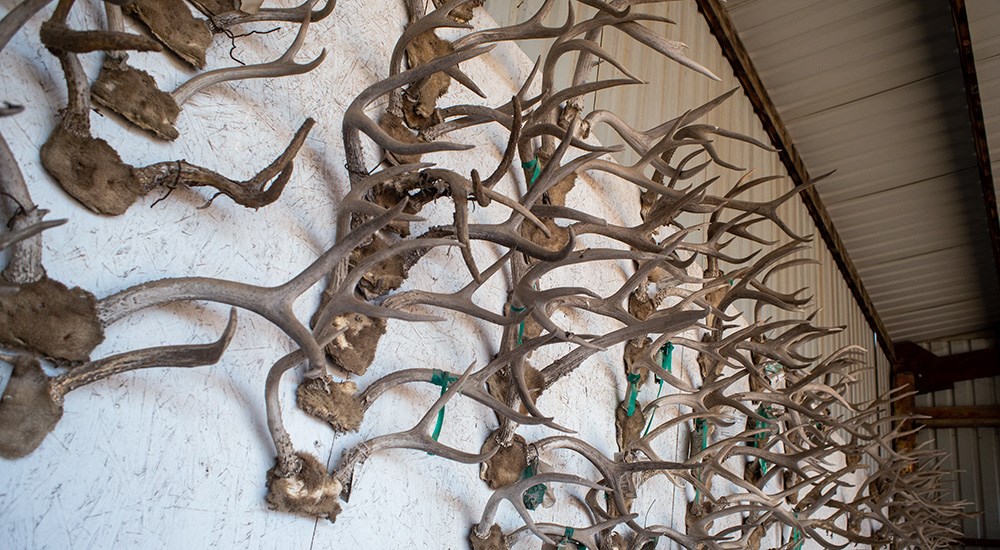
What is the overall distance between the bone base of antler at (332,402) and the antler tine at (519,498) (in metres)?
0.51

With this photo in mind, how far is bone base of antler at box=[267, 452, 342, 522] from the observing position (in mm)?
1580

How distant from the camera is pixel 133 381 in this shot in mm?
1392

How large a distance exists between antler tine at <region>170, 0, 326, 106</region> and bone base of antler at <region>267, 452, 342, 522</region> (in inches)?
28.2

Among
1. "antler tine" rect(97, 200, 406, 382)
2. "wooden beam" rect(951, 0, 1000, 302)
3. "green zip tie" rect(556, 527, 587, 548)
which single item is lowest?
"green zip tie" rect(556, 527, 587, 548)

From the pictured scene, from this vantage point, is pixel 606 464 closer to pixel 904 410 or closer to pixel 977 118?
pixel 977 118

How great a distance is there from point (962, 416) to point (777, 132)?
218 inches

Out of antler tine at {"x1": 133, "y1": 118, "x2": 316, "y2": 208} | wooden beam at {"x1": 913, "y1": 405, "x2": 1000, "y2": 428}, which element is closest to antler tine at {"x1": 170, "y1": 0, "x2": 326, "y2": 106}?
antler tine at {"x1": 133, "y1": 118, "x2": 316, "y2": 208}

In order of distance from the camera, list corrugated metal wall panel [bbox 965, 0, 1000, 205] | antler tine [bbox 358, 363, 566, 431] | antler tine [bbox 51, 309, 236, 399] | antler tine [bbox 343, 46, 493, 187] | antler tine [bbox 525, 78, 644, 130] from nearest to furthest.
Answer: antler tine [bbox 51, 309, 236, 399] → antler tine [bbox 343, 46, 493, 187] → antler tine [bbox 358, 363, 566, 431] → antler tine [bbox 525, 78, 644, 130] → corrugated metal wall panel [bbox 965, 0, 1000, 205]

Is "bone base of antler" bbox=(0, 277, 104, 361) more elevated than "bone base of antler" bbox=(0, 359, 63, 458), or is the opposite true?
"bone base of antler" bbox=(0, 277, 104, 361)

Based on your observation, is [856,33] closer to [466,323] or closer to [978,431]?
[466,323]

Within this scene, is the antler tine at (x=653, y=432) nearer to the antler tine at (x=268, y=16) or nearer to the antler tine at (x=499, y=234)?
the antler tine at (x=499, y=234)

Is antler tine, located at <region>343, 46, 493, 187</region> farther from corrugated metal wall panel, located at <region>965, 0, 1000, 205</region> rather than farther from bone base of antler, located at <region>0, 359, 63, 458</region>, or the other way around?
corrugated metal wall panel, located at <region>965, 0, 1000, 205</region>

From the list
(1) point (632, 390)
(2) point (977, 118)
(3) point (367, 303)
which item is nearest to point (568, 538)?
(1) point (632, 390)

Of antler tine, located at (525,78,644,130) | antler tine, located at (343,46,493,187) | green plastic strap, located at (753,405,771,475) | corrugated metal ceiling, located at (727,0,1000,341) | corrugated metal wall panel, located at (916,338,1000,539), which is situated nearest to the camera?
antler tine, located at (343,46,493,187)
